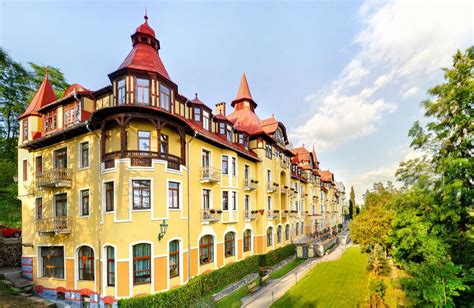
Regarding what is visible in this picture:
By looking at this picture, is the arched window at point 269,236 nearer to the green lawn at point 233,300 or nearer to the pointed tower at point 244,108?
the green lawn at point 233,300

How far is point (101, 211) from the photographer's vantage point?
1589cm

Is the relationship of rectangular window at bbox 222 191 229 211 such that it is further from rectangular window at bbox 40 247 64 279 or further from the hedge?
rectangular window at bbox 40 247 64 279

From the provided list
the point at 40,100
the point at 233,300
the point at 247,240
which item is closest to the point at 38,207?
the point at 40,100

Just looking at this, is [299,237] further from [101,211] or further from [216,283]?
[101,211]

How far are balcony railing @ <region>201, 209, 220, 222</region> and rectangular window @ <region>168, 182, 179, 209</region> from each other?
2.93 meters

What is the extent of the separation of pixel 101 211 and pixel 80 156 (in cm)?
439

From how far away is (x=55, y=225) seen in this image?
1722 cm

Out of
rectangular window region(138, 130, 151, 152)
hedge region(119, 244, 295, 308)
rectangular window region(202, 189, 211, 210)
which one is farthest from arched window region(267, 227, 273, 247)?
rectangular window region(138, 130, 151, 152)

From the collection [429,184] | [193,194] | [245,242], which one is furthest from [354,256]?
[193,194]

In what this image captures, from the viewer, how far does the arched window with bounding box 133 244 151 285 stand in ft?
49.5

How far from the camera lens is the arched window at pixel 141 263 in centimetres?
1509

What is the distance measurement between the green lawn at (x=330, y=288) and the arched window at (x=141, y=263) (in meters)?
8.25

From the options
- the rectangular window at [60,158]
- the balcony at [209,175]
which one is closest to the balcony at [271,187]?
the balcony at [209,175]

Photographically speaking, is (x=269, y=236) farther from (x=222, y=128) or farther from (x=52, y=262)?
(x=52, y=262)
